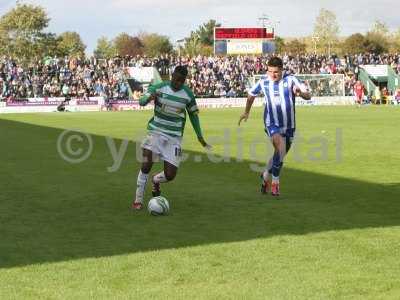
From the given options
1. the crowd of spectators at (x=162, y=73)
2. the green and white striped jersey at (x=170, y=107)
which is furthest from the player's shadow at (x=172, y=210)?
the crowd of spectators at (x=162, y=73)

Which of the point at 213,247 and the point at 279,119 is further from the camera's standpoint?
the point at 279,119

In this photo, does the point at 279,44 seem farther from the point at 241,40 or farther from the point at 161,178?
the point at 161,178

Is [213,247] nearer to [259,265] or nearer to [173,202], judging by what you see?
[259,265]

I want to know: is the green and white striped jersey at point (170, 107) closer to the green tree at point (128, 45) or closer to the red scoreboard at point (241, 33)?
the red scoreboard at point (241, 33)

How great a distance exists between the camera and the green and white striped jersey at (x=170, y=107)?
10.6 metres

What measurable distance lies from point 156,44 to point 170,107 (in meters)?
133

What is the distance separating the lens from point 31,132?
96.3 ft

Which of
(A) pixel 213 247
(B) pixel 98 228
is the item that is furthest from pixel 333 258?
(B) pixel 98 228

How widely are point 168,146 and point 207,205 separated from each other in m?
1.06

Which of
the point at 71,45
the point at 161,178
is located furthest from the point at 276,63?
the point at 71,45

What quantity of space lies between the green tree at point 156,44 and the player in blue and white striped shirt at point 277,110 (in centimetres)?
12715

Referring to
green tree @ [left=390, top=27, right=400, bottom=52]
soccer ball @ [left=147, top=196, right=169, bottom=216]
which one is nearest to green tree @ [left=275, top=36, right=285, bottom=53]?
green tree @ [left=390, top=27, right=400, bottom=52]

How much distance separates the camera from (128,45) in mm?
149250

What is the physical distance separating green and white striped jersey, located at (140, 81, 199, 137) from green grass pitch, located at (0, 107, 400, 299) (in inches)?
45.3
